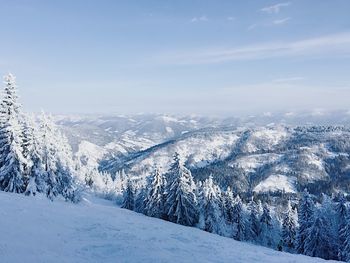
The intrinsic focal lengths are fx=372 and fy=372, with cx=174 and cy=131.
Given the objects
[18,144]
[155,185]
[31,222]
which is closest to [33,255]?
[31,222]

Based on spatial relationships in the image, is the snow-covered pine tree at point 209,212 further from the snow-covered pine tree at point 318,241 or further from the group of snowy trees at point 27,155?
the group of snowy trees at point 27,155

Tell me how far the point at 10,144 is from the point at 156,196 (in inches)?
1136

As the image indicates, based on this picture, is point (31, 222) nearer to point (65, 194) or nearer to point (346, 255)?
point (65, 194)

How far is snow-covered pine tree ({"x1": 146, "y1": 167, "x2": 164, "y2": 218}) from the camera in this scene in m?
67.6

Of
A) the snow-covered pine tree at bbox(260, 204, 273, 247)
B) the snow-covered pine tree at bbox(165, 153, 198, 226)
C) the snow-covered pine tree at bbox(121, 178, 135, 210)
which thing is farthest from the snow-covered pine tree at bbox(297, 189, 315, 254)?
the snow-covered pine tree at bbox(121, 178, 135, 210)

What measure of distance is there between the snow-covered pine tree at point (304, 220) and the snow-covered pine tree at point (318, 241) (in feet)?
4.85

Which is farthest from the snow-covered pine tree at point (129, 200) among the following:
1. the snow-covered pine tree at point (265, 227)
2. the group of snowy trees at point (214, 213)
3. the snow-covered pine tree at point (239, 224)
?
the snow-covered pine tree at point (265, 227)

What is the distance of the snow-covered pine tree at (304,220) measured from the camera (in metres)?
67.9

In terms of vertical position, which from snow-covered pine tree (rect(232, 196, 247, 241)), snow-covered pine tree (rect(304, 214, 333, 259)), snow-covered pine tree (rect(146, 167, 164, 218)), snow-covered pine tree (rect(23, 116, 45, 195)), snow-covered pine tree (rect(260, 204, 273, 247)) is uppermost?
snow-covered pine tree (rect(23, 116, 45, 195))

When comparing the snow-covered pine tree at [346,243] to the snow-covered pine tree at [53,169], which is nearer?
the snow-covered pine tree at [53,169]

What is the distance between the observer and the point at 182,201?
61375mm

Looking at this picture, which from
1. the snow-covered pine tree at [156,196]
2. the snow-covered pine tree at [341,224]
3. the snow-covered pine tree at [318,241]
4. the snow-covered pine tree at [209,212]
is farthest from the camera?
the snow-covered pine tree at [209,212]

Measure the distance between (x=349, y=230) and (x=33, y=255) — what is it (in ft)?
178

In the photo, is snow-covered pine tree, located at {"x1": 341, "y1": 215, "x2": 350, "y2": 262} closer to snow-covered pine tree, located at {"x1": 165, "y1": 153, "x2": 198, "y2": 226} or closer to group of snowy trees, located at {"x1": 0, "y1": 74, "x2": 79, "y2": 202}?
snow-covered pine tree, located at {"x1": 165, "y1": 153, "x2": 198, "y2": 226}
